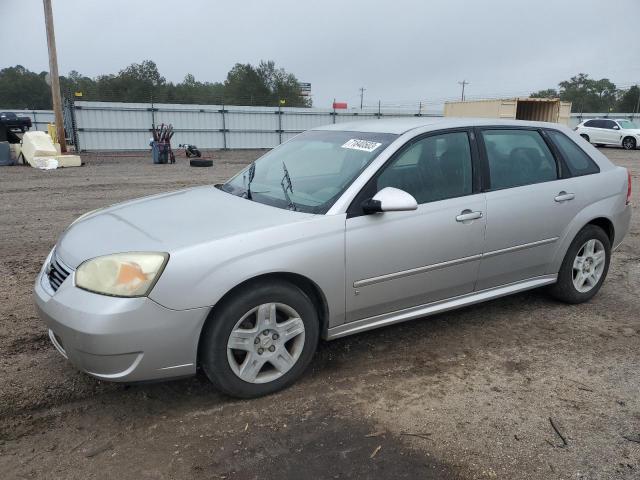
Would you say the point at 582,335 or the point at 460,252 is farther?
the point at 582,335

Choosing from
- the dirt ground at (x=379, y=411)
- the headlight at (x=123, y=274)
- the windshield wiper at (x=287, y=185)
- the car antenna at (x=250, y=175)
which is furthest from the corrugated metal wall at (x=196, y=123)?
the headlight at (x=123, y=274)

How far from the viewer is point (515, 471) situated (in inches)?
93.8

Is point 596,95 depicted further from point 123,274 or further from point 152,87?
point 123,274

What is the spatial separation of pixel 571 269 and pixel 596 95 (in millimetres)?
76234

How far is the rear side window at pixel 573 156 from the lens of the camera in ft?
14.2

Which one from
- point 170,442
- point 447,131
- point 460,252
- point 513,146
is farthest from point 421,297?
point 170,442

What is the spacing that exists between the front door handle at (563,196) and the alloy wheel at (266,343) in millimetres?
2419

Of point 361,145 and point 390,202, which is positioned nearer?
point 390,202

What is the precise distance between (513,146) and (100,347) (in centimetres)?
329

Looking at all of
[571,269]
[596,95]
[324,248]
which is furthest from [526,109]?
[596,95]

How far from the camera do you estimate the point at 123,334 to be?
2.53 meters

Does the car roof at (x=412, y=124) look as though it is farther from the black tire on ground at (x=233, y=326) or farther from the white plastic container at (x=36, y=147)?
the white plastic container at (x=36, y=147)

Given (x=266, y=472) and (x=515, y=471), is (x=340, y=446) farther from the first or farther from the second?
(x=515, y=471)

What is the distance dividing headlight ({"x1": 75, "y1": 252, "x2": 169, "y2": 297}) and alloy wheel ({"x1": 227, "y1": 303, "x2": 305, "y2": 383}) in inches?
20.7
